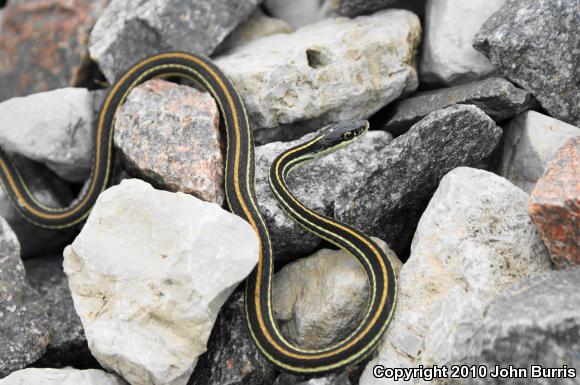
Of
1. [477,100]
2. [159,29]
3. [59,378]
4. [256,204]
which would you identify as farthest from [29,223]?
[477,100]

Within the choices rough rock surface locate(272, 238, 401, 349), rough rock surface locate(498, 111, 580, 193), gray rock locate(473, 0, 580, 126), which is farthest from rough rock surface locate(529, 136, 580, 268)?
rough rock surface locate(272, 238, 401, 349)

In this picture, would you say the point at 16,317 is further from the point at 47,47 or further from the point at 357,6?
the point at 357,6

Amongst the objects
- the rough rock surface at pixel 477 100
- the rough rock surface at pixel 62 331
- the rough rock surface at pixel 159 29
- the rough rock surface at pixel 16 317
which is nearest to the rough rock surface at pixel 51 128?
the rough rock surface at pixel 159 29

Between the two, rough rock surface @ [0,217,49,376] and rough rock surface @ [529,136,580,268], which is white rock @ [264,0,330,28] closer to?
rough rock surface @ [529,136,580,268]

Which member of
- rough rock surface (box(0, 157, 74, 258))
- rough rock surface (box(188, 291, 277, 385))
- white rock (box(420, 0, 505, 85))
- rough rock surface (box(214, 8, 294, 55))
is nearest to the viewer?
rough rock surface (box(188, 291, 277, 385))

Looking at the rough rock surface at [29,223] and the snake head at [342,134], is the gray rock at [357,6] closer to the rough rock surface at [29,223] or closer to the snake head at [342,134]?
the snake head at [342,134]

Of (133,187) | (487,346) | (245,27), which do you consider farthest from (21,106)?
(487,346)
